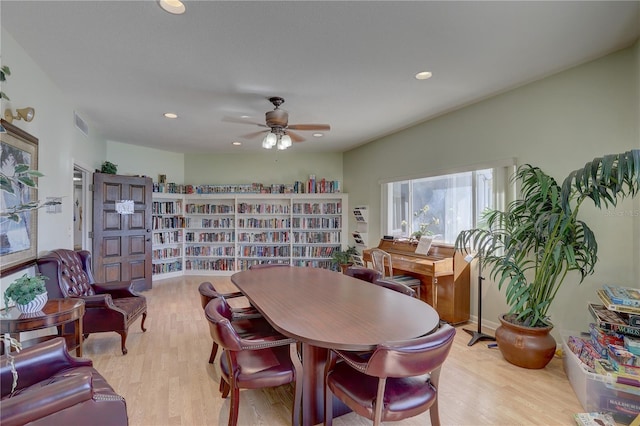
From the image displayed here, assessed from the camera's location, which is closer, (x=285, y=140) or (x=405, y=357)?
(x=405, y=357)

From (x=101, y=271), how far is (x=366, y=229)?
4.38m

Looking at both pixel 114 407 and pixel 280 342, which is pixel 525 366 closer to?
pixel 280 342

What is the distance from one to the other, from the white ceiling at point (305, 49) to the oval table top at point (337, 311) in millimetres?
1895

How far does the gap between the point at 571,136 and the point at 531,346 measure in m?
1.89

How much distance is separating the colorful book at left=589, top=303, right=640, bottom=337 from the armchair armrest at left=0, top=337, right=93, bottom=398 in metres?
3.37

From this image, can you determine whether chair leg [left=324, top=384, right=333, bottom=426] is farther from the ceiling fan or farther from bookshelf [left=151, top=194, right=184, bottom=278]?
bookshelf [left=151, top=194, right=184, bottom=278]

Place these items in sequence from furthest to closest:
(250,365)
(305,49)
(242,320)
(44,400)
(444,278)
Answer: (444,278), (242,320), (305,49), (250,365), (44,400)

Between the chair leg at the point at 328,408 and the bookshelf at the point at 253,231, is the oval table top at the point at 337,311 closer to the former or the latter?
the chair leg at the point at 328,408

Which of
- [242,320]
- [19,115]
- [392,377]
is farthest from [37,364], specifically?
[392,377]

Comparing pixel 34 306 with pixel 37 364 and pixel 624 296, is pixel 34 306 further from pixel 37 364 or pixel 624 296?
pixel 624 296

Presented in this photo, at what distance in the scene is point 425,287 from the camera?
4.09 metres

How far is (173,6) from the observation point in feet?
6.46

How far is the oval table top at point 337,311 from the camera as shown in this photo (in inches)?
63.7

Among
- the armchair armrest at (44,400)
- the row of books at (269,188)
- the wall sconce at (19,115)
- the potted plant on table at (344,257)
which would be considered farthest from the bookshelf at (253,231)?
the armchair armrest at (44,400)
